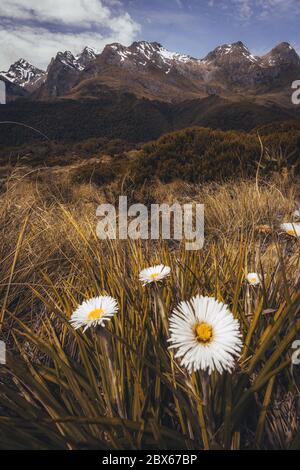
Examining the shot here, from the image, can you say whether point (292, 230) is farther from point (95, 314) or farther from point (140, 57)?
point (140, 57)

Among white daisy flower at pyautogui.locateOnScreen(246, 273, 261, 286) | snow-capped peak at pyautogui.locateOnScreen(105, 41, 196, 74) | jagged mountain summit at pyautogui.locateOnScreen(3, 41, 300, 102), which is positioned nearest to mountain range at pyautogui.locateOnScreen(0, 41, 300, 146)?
snow-capped peak at pyautogui.locateOnScreen(105, 41, 196, 74)

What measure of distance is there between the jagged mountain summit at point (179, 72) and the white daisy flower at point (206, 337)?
8635 centimetres

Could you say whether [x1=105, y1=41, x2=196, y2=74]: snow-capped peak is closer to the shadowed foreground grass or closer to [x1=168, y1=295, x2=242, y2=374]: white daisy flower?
the shadowed foreground grass

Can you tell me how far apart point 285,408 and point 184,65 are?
481 feet

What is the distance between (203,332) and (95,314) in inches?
12.9

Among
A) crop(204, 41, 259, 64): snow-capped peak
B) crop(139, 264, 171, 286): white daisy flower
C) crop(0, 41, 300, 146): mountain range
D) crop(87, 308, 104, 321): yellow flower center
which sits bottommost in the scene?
crop(87, 308, 104, 321): yellow flower center

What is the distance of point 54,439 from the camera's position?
0.87 m

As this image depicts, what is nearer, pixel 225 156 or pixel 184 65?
pixel 225 156

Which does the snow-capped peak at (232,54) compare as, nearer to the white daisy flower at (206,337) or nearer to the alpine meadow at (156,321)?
the alpine meadow at (156,321)

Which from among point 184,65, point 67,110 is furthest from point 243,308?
point 184,65

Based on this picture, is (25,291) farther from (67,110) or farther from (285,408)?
(67,110)

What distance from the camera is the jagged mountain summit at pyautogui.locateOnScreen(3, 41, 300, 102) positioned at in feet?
321

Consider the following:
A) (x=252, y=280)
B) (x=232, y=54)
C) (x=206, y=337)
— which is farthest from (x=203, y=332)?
(x=232, y=54)

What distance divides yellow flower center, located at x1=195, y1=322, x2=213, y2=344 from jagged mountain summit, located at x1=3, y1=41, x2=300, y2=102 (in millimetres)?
86381
